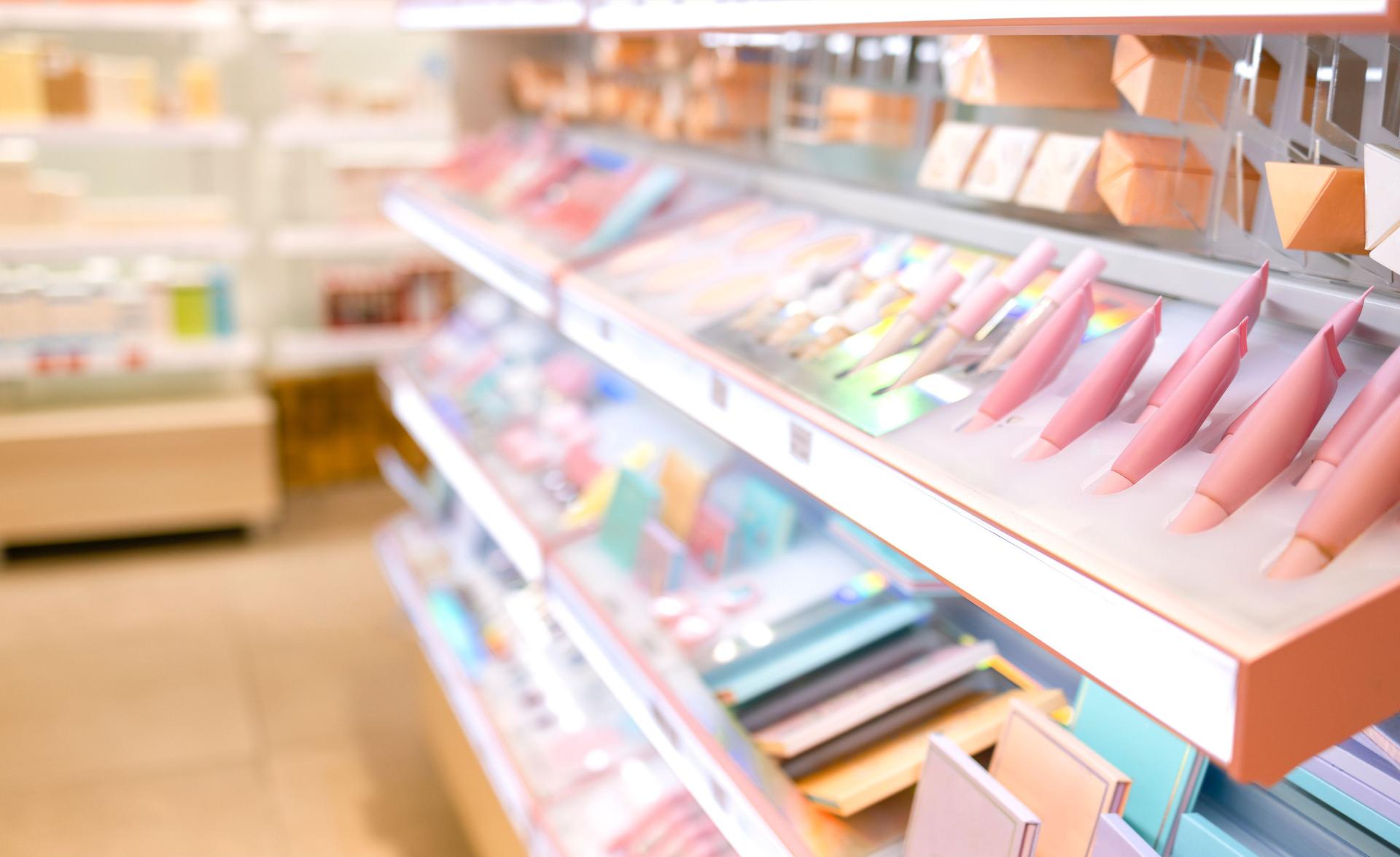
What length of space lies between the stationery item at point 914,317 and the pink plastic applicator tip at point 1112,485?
1.35ft

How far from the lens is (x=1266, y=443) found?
0.88m

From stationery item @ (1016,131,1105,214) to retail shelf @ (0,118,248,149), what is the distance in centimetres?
372

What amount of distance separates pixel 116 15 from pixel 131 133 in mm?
409

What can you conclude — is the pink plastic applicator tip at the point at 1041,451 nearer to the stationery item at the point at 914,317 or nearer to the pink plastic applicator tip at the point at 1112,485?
the pink plastic applicator tip at the point at 1112,485

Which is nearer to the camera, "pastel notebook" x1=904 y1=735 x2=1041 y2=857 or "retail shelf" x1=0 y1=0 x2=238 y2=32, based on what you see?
"pastel notebook" x1=904 y1=735 x2=1041 y2=857

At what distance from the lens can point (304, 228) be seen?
4.96m

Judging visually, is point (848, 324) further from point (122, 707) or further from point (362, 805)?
point (122, 707)

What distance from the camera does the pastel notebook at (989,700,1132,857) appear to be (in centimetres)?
112

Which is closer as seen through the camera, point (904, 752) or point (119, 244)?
point (904, 752)

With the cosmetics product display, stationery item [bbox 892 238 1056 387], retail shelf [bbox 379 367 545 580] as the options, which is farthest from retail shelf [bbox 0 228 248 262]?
stationery item [bbox 892 238 1056 387]

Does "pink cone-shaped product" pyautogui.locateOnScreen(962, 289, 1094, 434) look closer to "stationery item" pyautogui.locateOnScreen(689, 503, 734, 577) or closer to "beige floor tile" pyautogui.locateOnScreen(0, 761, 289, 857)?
"stationery item" pyautogui.locateOnScreen(689, 503, 734, 577)

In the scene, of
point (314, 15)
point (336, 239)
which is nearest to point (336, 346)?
point (336, 239)

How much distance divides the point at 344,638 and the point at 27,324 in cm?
171

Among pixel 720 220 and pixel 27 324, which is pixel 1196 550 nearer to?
pixel 720 220
